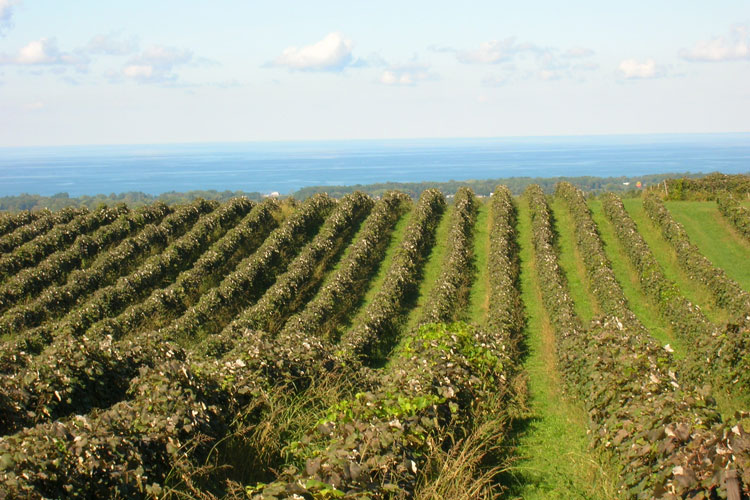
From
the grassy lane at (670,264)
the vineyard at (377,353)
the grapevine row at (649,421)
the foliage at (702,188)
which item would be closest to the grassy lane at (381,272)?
the vineyard at (377,353)

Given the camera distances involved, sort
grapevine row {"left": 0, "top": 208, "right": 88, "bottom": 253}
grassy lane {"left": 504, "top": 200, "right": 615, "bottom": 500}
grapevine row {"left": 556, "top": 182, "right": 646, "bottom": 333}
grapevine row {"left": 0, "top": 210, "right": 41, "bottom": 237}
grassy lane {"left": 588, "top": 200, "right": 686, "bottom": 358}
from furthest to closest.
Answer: grapevine row {"left": 0, "top": 210, "right": 41, "bottom": 237}, grapevine row {"left": 0, "top": 208, "right": 88, "bottom": 253}, grapevine row {"left": 556, "top": 182, "right": 646, "bottom": 333}, grassy lane {"left": 588, "top": 200, "right": 686, "bottom": 358}, grassy lane {"left": 504, "top": 200, "right": 615, "bottom": 500}

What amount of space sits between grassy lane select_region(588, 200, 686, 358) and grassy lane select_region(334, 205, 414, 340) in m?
10.6

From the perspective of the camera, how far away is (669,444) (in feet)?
19.9

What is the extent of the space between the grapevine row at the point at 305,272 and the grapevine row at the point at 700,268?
51.8ft

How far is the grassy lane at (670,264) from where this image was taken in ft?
74.1

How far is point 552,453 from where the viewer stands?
9.22 m

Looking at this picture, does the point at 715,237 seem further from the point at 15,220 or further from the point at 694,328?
the point at 15,220

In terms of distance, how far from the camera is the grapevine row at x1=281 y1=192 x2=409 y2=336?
2177cm

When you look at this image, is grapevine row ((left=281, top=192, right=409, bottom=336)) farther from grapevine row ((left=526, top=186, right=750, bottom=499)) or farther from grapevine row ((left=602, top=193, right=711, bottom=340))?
grapevine row ((left=602, top=193, right=711, bottom=340))

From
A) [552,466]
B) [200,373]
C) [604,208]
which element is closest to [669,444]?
[552,466]

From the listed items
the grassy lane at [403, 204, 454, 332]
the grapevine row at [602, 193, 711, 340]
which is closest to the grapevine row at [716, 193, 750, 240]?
the grapevine row at [602, 193, 711, 340]

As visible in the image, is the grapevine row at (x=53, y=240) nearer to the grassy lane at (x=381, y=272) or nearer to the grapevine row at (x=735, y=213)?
the grassy lane at (x=381, y=272)

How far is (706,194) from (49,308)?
129 ft

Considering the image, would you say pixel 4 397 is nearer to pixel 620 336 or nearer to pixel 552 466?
pixel 552 466
